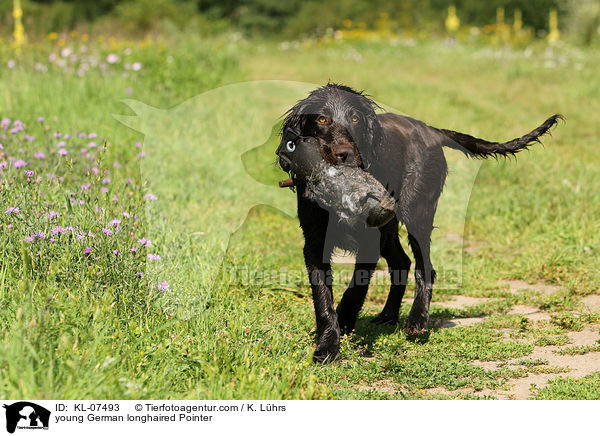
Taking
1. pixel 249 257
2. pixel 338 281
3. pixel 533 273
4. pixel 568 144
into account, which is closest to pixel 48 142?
pixel 249 257

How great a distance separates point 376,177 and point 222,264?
1.70 meters

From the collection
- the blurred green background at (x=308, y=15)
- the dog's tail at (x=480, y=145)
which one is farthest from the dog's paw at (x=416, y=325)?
the blurred green background at (x=308, y=15)

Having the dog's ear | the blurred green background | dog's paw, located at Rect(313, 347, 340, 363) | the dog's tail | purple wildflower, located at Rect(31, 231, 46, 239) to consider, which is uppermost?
the dog's ear

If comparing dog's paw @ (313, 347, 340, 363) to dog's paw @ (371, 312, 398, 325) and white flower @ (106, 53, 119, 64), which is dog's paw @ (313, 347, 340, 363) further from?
white flower @ (106, 53, 119, 64)

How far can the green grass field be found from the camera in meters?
3.39

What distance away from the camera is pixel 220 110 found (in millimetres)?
10406

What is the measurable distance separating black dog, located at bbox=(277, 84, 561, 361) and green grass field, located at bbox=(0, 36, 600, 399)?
9.2 inches

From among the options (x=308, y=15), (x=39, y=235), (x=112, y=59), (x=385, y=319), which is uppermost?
(x=39, y=235)

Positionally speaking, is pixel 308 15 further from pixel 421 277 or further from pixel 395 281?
pixel 421 277

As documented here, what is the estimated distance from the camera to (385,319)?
495cm

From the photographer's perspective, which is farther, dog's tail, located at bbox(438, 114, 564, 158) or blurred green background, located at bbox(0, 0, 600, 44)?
blurred green background, located at bbox(0, 0, 600, 44)
